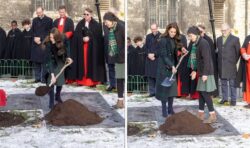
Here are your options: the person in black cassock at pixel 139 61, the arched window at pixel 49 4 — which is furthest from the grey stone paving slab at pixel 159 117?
the arched window at pixel 49 4

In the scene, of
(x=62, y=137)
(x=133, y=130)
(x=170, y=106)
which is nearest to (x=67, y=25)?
(x=170, y=106)

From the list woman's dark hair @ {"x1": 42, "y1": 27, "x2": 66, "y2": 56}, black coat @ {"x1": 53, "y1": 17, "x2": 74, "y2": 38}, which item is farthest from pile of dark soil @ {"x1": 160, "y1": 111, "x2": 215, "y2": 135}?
black coat @ {"x1": 53, "y1": 17, "x2": 74, "y2": 38}

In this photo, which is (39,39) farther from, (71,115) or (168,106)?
(168,106)

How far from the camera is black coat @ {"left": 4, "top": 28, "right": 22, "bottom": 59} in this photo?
1633 centimetres

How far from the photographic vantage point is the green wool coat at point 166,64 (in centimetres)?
1095

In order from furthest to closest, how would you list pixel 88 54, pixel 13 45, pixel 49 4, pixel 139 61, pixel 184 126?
pixel 49 4 → pixel 13 45 → pixel 139 61 → pixel 88 54 → pixel 184 126

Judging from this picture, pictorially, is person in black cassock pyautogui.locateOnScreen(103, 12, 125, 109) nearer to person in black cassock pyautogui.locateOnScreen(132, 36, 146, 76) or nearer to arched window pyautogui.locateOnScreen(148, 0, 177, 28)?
person in black cassock pyautogui.locateOnScreen(132, 36, 146, 76)

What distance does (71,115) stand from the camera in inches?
427

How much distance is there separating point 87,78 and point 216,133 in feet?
13.9

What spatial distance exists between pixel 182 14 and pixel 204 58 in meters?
15.1

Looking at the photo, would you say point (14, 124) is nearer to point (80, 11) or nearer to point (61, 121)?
point (61, 121)

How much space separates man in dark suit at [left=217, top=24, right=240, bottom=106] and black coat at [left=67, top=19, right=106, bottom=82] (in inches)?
105

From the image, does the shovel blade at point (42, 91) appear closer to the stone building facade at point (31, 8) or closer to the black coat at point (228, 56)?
the black coat at point (228, 56)

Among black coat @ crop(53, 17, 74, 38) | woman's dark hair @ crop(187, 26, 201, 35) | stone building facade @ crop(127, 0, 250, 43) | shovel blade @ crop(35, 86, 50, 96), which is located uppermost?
stone building facade @ crop(127, 0, 250, 43)
